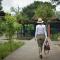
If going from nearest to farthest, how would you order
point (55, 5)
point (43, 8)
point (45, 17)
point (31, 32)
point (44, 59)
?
point (44, 59) < point (55, 5) < point (31, 32) < point (45, 17) < point (43, 8)

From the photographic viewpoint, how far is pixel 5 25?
21172 mm

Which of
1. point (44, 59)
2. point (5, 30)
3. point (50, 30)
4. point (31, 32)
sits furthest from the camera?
point (31, 32)

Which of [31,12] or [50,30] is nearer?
[50,30]

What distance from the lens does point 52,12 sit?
61.7m

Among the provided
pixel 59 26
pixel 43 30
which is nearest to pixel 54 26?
pixel 59 26

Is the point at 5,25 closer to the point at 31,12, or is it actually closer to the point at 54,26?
the point at 54,26

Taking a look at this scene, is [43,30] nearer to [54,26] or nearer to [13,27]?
[13,27]

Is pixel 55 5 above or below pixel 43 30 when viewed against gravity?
above

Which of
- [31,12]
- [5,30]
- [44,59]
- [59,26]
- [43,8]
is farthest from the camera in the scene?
[31,12]

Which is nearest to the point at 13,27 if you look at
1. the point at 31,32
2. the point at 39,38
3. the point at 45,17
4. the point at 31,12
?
the point at 39,38

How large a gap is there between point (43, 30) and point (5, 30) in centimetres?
801

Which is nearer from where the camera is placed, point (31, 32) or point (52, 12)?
point (31, 32)

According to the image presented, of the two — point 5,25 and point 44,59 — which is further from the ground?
point 5,25

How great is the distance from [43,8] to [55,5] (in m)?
45.7
